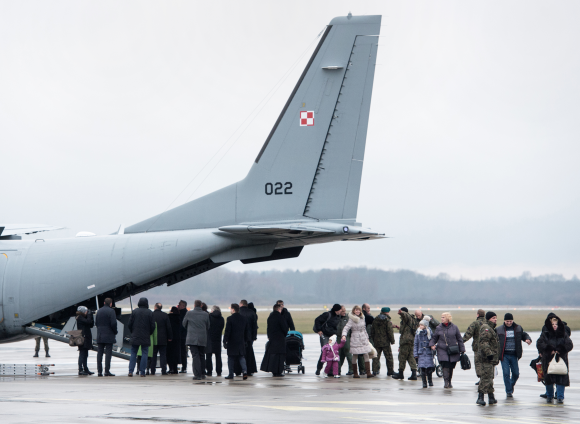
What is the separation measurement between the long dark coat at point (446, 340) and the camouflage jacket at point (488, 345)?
6.16ft

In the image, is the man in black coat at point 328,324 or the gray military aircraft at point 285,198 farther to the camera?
the man in black coat at point 328,324

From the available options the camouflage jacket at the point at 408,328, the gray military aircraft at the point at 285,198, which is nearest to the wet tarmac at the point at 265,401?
the camouflage jacket at the point at 408,328

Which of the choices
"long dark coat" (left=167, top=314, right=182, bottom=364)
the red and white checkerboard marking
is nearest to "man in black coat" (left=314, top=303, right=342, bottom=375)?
"long dark coat" (left=167, top=314, right=182, bottom=364)

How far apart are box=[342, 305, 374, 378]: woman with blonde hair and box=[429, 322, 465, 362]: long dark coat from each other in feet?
7.00

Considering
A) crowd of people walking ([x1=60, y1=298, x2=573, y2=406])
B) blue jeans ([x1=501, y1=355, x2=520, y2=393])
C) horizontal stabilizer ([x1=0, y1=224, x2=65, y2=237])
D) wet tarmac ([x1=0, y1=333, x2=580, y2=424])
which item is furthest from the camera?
horizontal stabilizer ([x1=0, y1=224, x2=65, y2=237])

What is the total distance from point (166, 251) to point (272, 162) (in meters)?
3.34

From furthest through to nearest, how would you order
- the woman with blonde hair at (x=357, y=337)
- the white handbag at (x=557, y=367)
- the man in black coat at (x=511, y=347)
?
the woman with blonde hair at (x=357, y=337) → the man in black coat at (x=511, y=347) → the white handbag at (x=557, y=367)

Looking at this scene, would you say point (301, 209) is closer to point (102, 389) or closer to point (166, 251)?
point (166, 251)

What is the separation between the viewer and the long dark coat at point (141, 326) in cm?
→ 1606

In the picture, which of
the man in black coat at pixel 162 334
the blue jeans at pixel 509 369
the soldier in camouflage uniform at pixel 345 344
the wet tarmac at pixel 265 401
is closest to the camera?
the wet tarmac at pixel 265 401

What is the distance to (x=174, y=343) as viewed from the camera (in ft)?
56.9

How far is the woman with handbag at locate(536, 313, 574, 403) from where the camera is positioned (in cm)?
1158

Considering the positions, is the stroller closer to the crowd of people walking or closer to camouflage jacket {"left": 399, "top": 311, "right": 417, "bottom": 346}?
the crowd of people walking

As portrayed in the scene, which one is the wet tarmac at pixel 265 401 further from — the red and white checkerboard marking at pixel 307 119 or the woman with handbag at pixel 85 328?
the red and white checkerboard marking at pixel 307 119
